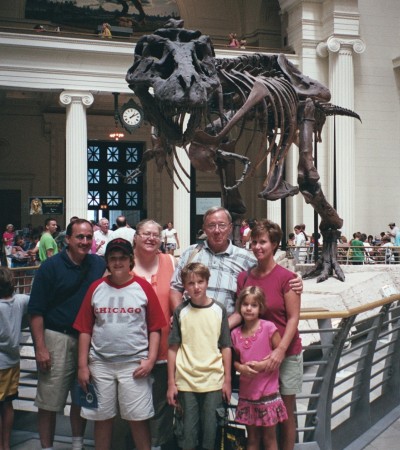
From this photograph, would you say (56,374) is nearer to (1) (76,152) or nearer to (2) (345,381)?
(2) (345,381)

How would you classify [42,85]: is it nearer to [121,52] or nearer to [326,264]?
[121,52]

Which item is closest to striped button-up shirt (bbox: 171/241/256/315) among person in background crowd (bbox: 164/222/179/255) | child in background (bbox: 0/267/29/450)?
child in background (bbox: 0/267/29/450)

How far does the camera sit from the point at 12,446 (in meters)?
4.46

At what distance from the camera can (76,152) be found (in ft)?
65.3

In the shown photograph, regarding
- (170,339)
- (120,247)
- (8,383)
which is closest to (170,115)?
(120,247)

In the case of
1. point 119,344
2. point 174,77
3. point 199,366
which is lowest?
point 199,366

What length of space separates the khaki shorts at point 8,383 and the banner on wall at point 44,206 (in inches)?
547

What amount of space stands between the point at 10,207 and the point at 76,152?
22.7 ft

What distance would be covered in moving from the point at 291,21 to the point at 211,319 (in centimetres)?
2115

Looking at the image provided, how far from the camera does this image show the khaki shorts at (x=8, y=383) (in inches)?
167

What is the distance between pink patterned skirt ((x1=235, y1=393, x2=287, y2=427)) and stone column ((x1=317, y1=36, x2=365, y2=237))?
18111mm

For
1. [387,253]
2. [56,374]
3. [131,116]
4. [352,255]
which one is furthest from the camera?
[131,116]

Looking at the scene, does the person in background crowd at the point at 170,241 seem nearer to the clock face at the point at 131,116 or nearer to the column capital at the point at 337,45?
the clock face at the point at 131,116

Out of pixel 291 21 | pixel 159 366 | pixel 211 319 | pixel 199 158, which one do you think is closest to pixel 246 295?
pixel 211 319
